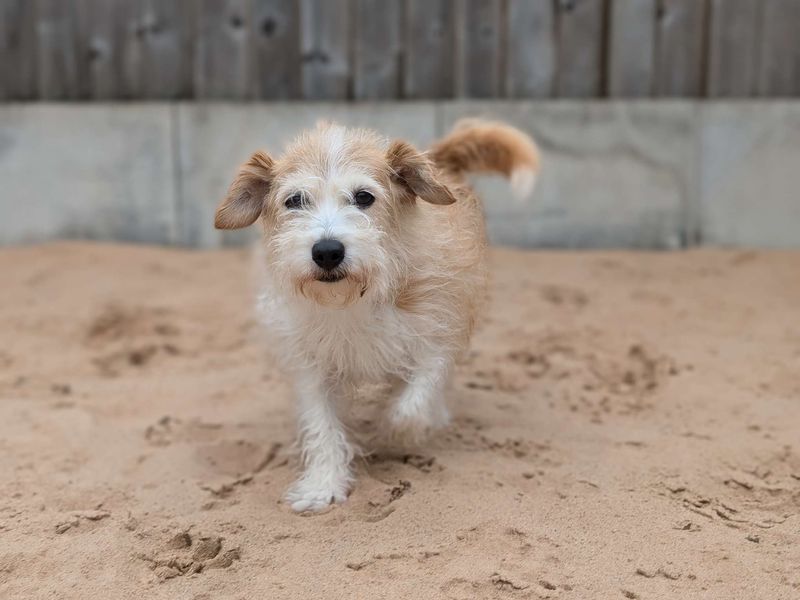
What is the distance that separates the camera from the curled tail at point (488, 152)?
4.21m

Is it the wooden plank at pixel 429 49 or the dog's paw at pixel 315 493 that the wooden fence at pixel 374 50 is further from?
the dog's paw at pixel 315 493

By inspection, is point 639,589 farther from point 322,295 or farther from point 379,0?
point 379,0

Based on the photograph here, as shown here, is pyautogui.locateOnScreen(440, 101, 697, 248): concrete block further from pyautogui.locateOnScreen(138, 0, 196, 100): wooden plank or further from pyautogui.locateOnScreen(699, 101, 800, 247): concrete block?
pyautogui.locateOnScreen(138, 0, 196, 100): wooden plank

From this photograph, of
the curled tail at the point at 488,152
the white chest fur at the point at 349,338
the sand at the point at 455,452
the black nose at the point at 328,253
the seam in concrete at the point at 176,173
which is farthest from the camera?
the seam in concrete at the point at 176,173

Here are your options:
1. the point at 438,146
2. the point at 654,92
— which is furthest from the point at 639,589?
the point at 654,92

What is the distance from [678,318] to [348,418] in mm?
2563

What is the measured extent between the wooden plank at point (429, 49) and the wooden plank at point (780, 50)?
224cm

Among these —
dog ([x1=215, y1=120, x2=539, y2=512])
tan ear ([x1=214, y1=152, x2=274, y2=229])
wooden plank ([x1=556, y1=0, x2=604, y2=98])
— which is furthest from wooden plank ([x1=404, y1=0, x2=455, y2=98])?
tan ear ([x1=214, y1=152, x2=274, y2=229])

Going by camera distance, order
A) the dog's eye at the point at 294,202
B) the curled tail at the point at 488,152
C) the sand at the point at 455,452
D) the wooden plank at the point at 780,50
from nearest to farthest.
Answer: the sand at the point at 455,452 < the dog's eye at the point at 294,202 < the curled tail at the point at 488,152 < the wooden plank at the point at 780,50

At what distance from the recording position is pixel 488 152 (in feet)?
14.1

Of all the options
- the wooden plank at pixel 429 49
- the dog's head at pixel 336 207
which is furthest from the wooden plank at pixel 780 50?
the dog's head at pixel 336 207

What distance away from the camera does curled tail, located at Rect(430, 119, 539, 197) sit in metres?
4.21

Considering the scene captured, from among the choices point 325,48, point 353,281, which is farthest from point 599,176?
point 353,281

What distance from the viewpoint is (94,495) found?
330 cm
